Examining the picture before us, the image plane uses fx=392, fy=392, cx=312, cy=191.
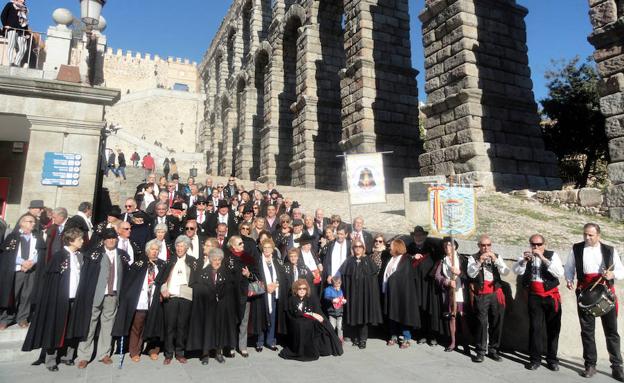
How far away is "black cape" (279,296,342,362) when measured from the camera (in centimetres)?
516

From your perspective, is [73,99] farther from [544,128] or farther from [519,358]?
[544,128]

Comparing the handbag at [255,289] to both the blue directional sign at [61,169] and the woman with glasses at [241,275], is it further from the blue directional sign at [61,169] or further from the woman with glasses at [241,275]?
the blue directional sign at [61,169]

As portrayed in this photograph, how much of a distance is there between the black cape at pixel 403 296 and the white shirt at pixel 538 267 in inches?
56.5

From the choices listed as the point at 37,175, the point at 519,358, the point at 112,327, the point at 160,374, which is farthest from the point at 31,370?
the point at 519,358

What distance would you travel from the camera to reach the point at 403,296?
591cm

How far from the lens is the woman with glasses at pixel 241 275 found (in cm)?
540

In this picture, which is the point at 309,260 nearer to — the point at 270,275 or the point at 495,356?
the point at 270,275

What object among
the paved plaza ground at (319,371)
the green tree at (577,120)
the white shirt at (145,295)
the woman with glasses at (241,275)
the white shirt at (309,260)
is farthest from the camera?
the green tree at (577,120)

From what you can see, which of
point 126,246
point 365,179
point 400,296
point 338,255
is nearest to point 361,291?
point 400,296

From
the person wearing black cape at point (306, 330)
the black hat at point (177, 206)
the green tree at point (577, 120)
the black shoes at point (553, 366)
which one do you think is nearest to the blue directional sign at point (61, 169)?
the black hat at point (177, 206)

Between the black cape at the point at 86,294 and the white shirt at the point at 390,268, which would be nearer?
the black cape at the point at 86,294

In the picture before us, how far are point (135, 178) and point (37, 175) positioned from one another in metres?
8.63

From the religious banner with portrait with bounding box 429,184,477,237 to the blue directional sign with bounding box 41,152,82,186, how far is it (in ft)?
22.2

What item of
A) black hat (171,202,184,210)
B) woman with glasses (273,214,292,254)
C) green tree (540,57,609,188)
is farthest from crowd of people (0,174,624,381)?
green tree (540,57,609,188)
